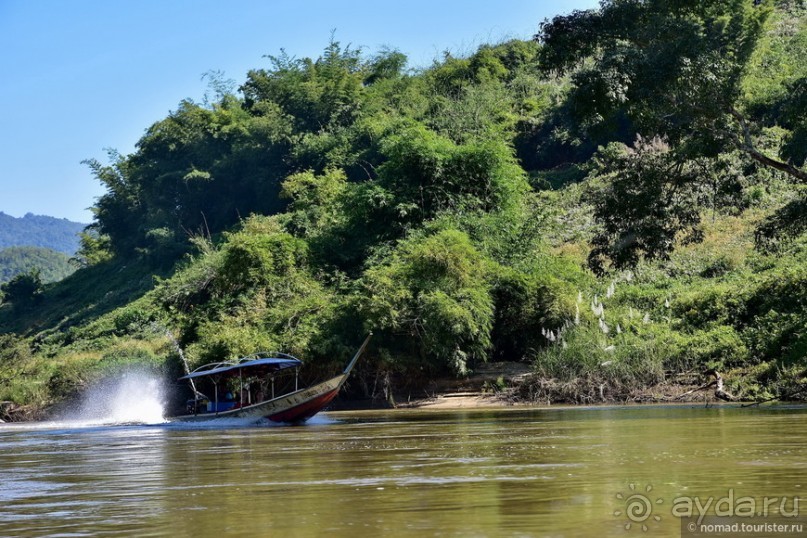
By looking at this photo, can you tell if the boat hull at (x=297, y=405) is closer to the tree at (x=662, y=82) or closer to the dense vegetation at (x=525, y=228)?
the dense vegetation at (x=525, y=228)

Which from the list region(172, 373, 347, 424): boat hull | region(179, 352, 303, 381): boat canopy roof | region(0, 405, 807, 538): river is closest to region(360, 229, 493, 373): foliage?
region(179, 352, 303, 381): boat canopy roof

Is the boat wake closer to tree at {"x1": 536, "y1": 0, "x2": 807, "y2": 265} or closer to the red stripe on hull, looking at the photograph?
the red stripe on hull

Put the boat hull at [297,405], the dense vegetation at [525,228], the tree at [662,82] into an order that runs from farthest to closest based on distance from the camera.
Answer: the boat hull at [297,405], the dense vegetation at [525,228], the tree at [662,82]

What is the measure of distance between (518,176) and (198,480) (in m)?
29.6

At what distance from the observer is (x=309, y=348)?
35062mm

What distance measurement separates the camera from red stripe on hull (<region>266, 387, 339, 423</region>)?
27609 mm

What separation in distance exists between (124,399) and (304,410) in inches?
610

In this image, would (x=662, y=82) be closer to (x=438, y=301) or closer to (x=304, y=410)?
(x=438, y=301)

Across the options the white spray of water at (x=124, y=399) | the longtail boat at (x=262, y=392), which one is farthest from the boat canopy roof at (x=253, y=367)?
the white spray of water at (x=124, y=399)

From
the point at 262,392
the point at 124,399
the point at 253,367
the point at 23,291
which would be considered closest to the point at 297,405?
the point at 253,367

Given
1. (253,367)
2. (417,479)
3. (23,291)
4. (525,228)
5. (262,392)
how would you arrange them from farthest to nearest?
(23,291) < (525,228) < (262,392) < (253,367) < (417,479)

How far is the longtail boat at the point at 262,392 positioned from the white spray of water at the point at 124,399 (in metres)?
5.66

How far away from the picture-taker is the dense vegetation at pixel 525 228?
23312 millimetres

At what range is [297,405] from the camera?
90.8 feet
